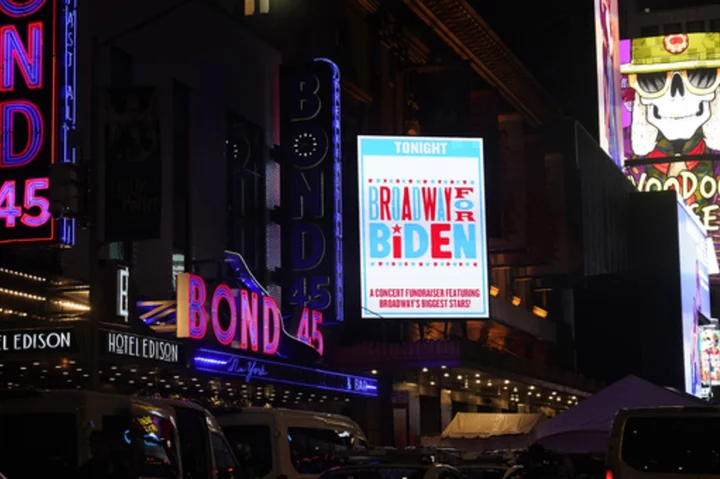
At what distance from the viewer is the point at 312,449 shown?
19.6m

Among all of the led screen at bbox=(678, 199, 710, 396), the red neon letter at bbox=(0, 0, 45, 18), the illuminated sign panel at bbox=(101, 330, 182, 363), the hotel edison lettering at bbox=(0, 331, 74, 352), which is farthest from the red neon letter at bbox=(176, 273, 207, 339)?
the led screen at bbox=(678, 199, 710, 396)

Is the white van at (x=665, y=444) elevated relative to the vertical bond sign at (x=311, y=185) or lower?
lower

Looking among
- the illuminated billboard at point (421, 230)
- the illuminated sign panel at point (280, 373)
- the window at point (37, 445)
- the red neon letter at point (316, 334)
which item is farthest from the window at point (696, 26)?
the window at point (37, 445)

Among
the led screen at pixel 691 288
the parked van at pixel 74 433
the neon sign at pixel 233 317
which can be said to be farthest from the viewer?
the led screen at pixel 691 288

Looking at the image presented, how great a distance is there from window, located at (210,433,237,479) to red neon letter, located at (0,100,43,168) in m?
8.96

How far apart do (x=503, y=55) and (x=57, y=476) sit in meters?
38.7

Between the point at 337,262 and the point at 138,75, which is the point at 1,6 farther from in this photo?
the point at 337,262

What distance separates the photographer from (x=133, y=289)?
25266mm

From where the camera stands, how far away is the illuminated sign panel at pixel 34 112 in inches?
874

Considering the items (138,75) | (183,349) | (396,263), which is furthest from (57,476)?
(396,263)

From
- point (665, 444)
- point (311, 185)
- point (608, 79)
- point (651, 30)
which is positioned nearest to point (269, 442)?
point (665, 444)

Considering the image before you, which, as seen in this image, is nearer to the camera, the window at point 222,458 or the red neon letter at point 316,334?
the window at point 222,458

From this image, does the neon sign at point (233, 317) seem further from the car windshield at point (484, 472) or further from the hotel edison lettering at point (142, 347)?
the car windshield at point (484, 472)

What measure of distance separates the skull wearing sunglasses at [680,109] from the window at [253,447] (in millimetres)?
57733
